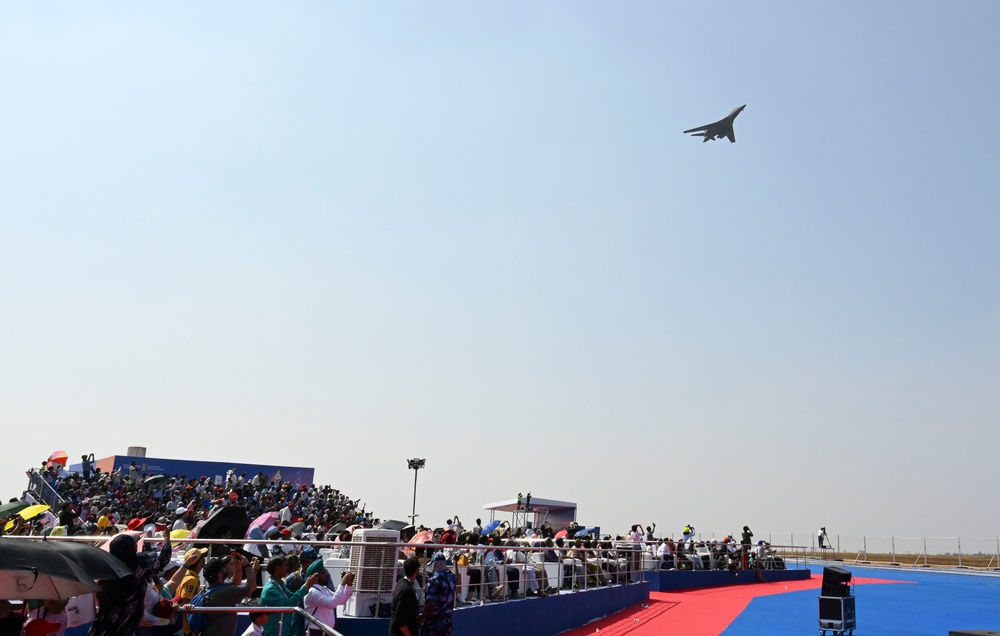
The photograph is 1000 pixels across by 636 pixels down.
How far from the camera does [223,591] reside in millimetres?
7750

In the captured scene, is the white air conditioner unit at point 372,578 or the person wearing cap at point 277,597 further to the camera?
the white air conditioner unit at point 372,578

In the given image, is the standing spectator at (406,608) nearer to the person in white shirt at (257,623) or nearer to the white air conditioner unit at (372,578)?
the person in white shirt at (257,623)

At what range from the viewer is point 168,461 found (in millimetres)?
42375

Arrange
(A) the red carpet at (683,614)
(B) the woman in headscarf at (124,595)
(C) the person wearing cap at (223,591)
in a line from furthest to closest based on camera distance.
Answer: (A) the red carpet at (683,614) < (C) the person wearing cap at (223,591) < (B) the woman in headscarf at (124,595)

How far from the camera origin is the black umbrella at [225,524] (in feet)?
34.3

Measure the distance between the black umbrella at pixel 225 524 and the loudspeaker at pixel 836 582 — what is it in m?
10.5

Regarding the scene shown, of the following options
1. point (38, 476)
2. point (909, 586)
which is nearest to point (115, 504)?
point (38, 476)

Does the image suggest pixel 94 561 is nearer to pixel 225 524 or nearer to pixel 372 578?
pixel 225 524

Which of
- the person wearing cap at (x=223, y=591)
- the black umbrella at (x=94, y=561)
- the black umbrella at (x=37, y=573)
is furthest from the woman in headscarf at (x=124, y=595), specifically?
the person wearing cap at (x=223, y=591)

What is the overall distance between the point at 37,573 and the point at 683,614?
16.7m

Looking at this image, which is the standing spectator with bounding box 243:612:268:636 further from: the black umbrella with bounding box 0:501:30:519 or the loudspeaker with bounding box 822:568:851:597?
the loudspeaker with bounding box 822:568:851:597

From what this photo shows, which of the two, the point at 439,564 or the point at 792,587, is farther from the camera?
the point at 792,587

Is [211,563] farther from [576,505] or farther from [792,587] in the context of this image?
[576,505]

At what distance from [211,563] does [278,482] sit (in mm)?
33089
